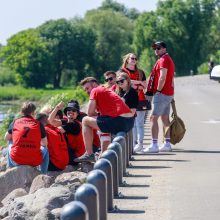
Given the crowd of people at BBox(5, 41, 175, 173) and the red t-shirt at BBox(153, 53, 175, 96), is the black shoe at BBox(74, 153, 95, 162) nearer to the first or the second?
the crowd of people at BBox(5, 41, 175, 173)

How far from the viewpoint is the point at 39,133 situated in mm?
15664

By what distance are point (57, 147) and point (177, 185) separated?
10.7 ft

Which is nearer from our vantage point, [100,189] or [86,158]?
[100,189]

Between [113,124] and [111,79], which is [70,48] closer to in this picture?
[111,79]

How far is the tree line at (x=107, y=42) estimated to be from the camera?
123m

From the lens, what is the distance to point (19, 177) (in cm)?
1600

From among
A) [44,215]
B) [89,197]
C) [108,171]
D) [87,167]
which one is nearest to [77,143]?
[87,167]

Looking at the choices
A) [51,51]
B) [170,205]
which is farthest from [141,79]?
[51,51]

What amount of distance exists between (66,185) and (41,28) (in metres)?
132

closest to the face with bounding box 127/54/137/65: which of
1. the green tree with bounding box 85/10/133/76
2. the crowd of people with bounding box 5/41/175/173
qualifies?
the crowd of people with bounding box 5/41/175/173

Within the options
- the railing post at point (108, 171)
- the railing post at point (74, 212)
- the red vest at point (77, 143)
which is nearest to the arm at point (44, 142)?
the red vest at point (77, 143)

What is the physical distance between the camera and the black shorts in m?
15.2

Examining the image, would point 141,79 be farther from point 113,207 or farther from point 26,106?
point 113,207

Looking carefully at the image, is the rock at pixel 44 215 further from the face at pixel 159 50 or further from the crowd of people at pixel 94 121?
the face at pixel 159 50
